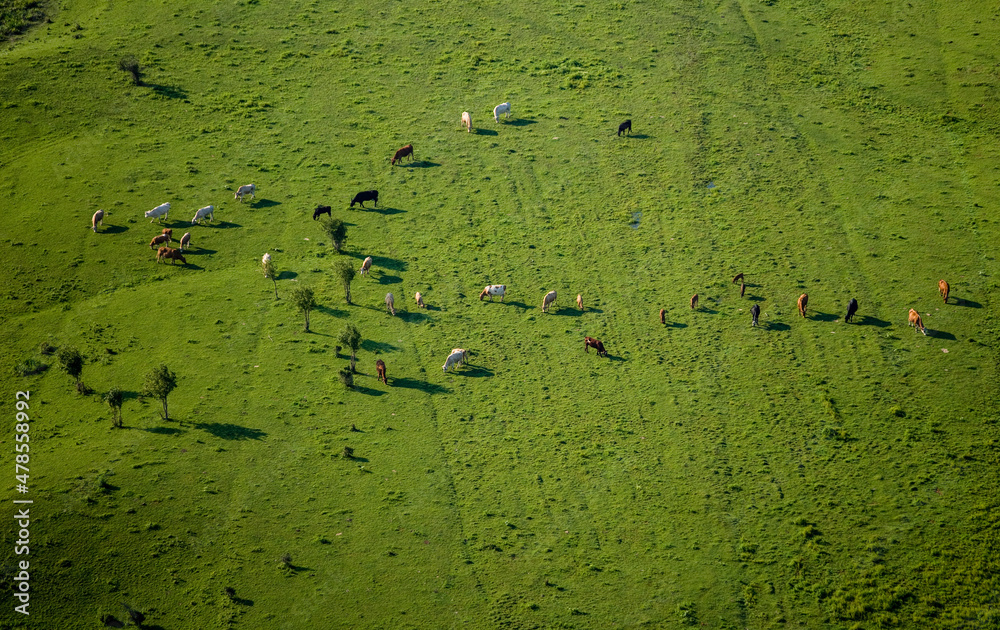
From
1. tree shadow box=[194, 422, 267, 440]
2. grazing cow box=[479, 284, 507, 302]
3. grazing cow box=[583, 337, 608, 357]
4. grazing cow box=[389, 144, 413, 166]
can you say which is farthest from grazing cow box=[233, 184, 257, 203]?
grazing cow box=[583, 337, 608, 357]

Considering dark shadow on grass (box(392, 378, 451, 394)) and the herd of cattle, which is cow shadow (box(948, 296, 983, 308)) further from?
dark shadow on grass (box(392, 378, 451, 394))

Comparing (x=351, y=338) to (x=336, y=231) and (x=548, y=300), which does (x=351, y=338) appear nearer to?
(x=336, y=231)

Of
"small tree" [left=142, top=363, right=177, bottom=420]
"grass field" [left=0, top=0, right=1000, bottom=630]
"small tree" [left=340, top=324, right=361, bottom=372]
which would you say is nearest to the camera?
"grass field" [left=0, top=0, right=1000, bottom=630]

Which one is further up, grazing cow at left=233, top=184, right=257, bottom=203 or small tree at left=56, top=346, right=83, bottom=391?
grazing cow at left=233, top=184, right=257, bottom=203

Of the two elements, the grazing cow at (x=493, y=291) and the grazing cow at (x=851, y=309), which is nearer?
the grazing cow at (x=851, y=309)

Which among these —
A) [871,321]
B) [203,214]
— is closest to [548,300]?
[871,321]

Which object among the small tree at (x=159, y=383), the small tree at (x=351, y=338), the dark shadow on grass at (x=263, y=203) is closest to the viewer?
the small tree at (x=159, y=383)

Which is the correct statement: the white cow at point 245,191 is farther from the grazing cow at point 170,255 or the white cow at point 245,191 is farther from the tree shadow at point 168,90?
the tree shadow at point 168,90

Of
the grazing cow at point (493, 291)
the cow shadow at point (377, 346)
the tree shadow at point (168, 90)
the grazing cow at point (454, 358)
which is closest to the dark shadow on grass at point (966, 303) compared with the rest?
the grazing cow at point (493, 291)
